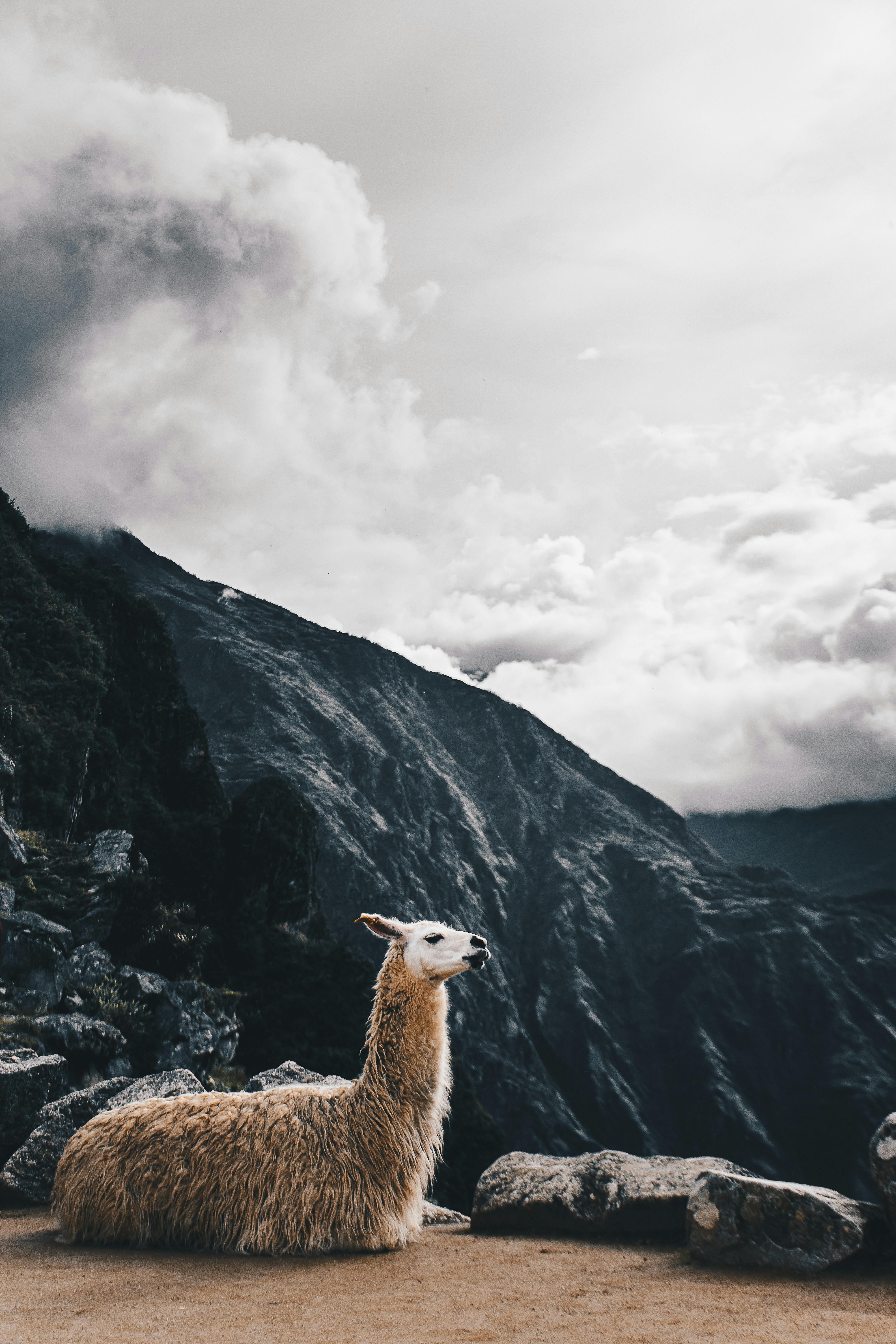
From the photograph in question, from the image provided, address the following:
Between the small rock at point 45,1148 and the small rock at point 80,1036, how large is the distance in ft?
9.12

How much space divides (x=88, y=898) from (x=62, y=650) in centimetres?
2595

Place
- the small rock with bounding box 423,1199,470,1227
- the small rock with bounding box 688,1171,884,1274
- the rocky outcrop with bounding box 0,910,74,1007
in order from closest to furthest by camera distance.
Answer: the small rock with bounding box 688,1171,884,1274, the small rock with bounding box 423,1199,470,1227, the rocky outcrop with bounding box 0,910,74,1007

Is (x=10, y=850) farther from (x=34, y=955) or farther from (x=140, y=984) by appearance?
(x=34, y=955)

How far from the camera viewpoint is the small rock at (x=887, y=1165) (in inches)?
207

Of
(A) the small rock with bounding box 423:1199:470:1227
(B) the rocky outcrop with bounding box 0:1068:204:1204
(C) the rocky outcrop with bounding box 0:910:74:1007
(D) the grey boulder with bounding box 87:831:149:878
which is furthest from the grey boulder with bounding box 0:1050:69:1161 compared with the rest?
(D) the grey boulder with bounding box 87:831:149:878

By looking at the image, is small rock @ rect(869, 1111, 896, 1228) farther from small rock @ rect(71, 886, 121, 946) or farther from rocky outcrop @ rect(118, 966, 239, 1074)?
small rock @ rect(71, 886, 121, 946)

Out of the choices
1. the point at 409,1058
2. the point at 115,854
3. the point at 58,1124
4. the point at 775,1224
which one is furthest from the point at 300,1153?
the point at 115,854

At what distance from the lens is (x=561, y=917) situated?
442 ft

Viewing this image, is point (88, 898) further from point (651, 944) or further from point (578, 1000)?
point (651, 944)

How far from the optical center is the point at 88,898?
17.8 meters

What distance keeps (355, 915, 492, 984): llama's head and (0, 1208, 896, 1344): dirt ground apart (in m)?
2.16

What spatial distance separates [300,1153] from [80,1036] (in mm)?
6485

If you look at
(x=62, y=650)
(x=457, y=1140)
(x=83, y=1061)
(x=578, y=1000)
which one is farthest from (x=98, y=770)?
(x=578, y=1000)

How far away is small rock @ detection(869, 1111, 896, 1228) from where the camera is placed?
17.3 ft
